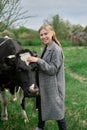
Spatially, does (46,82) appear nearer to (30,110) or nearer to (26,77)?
(26,77)

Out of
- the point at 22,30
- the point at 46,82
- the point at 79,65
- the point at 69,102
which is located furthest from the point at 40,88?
the point at 22,30

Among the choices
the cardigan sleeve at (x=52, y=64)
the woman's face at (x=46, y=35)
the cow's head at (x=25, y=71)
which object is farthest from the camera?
the cow's head at (x=25, y=71)

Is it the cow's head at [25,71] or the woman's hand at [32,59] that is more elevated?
the woman's hand at [32,59]

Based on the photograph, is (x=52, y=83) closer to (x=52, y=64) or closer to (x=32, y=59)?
(x=52, y=64)

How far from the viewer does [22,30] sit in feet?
162

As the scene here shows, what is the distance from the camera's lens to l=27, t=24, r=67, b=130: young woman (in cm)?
659

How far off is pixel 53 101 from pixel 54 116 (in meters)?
0.25

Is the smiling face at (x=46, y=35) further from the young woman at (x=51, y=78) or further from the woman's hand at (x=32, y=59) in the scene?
the woman's hand at (x=32, y=59)

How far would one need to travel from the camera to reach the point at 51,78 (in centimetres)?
666

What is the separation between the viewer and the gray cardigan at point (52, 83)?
21.6 ft

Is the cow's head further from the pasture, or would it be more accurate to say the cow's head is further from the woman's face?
the pasture

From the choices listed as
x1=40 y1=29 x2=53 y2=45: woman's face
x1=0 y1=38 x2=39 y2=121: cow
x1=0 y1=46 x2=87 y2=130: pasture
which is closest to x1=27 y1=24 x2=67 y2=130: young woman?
x1=40 y1=29 x2=53 y2=45: woman's face

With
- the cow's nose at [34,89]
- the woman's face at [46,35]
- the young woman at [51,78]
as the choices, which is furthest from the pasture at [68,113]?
the woman's face at [46,35]

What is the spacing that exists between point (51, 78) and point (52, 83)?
0.27 ft
